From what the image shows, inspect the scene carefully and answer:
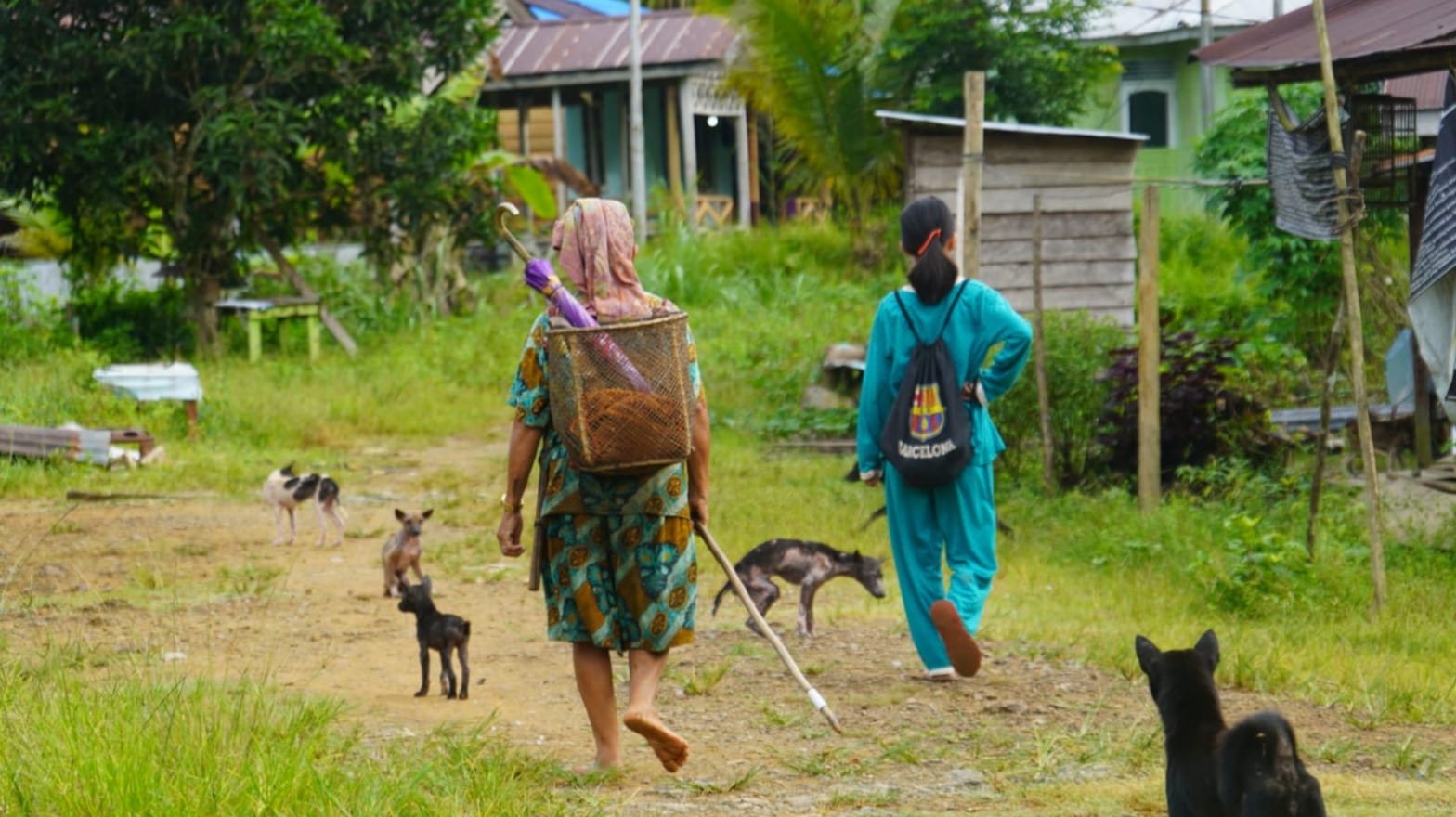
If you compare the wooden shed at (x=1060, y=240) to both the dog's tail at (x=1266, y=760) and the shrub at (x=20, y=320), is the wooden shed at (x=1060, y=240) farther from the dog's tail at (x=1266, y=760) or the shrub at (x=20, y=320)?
the dog's tail at (x=1266, y=760)

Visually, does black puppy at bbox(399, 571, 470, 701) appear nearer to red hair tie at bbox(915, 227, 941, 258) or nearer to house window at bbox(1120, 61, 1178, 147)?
red hair tie at bbox(915, 227, 941, 258)

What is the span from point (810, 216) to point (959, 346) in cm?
2182

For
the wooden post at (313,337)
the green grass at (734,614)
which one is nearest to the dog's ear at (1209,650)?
the green grass at (734,614)

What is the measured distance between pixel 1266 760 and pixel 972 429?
302 cm

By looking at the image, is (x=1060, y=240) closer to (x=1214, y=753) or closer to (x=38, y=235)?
(x=1214, y=753)

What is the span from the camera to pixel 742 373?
58.5 feet

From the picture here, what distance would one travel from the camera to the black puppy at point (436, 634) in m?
6.64

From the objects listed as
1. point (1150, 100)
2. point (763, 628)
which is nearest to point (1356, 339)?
point (763, 628)

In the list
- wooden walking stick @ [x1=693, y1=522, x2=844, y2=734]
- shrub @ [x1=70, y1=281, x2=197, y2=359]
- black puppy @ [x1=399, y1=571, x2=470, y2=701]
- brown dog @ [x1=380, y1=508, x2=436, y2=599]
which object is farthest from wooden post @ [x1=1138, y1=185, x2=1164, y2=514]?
shrub @ [x1=70, y1=281, x2=197, y2=359]

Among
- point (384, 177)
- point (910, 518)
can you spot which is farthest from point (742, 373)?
point (910, 518)

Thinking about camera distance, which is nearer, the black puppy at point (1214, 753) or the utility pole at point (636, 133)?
the black puppy at point (1214, 753)

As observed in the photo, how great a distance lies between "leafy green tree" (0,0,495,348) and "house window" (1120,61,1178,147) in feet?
44.9

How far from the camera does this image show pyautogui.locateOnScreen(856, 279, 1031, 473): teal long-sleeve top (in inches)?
272

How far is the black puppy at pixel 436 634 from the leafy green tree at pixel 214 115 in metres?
11.5
